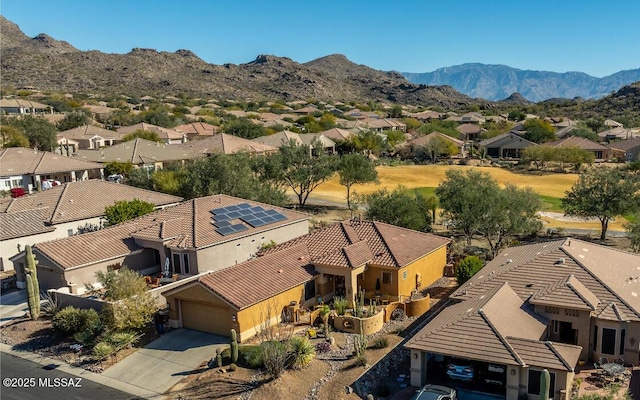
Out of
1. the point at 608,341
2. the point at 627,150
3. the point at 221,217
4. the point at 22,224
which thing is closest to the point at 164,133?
the point at 22,224

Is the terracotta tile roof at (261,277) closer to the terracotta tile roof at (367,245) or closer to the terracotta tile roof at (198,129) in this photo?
the terracotta tile roof at (367,245)

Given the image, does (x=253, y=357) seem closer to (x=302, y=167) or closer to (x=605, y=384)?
(x=605, y=384)

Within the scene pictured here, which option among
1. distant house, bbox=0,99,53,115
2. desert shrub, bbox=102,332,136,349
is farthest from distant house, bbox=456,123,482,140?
desert shrub, bbox=102,332,136,349

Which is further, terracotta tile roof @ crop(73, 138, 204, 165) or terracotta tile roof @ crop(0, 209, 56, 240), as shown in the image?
terracotta tile roof @ crop(73, 138, 204, 165)

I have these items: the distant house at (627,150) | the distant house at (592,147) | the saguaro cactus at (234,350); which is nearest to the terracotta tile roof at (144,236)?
the saguaro cactus at (234,350)

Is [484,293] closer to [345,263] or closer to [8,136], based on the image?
[345,263]

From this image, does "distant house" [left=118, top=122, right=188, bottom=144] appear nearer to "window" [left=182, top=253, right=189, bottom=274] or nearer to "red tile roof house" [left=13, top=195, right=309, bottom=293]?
"red tile roof house" [left=13, top=195, right=309, bottom=293]
